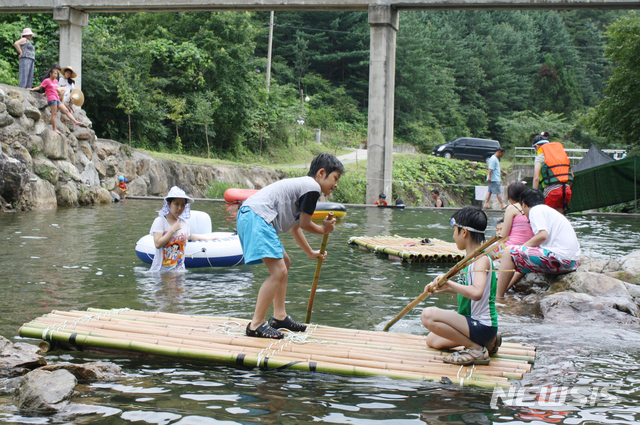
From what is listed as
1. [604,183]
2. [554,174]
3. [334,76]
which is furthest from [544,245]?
[334,76]

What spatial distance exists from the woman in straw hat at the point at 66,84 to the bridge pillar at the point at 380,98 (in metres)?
9.74

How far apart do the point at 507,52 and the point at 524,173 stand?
878 inches

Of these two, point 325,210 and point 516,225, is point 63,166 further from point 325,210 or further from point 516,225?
point 516,225

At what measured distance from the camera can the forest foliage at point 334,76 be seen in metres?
25.7

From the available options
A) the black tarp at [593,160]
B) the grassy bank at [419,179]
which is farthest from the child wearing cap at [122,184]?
the black tarp at [593,160]

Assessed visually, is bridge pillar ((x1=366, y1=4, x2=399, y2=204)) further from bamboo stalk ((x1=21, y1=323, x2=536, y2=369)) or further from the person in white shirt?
bamboo stalk ((x1=21, y1=323, x2=536, y2=369))

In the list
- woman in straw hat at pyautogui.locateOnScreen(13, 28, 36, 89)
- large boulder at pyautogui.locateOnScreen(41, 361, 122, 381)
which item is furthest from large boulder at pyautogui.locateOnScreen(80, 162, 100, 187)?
large boulder at pyautogui.locateOnScreen(41, 361, 122, 381)

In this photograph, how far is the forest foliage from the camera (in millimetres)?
25719

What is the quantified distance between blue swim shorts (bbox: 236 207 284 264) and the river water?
830 mm

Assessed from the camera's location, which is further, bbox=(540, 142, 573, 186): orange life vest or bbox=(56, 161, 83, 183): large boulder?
bbox=(56, 161, 83, 183): large boulder

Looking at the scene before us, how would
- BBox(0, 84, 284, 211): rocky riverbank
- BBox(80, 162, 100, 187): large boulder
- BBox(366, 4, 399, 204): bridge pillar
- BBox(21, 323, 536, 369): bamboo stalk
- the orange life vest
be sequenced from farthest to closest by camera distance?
BBox(366, 4, 399, 204): bridge pillar
BBox(80, 162, 100, 187): large boulder
BBox(0, 84, 284, 211): rocky riverbank
the orange life vest
BBox(21, 323, 536, 369): bamboo stalk

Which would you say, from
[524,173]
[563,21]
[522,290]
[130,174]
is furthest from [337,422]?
[563,21]

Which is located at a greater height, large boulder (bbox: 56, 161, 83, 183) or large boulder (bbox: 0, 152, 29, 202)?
large boulder (bbox: 56, 161, 83, 183)

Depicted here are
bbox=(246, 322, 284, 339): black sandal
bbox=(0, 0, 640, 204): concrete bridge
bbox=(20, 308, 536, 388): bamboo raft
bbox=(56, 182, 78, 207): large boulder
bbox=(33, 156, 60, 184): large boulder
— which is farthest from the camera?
bbox=(0, 0, 640, 204): concrete bridge
